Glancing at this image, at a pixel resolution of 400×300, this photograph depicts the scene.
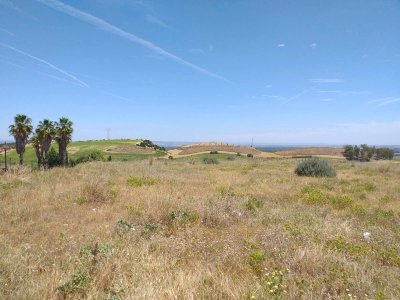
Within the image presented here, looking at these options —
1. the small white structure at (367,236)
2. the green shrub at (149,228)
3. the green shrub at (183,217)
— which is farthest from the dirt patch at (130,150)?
the small white structure at (367,236)

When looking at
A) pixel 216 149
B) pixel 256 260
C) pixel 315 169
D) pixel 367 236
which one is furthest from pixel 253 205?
pixel 216 149

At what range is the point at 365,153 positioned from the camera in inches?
3253

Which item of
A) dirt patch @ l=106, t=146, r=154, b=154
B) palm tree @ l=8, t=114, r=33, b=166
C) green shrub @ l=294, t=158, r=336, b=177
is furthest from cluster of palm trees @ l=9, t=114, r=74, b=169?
dirt patch @ l=106, t=146, r=154, b=154

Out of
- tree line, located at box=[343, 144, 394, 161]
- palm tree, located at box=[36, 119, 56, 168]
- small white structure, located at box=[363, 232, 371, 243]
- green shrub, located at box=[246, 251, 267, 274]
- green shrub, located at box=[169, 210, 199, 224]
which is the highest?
palm tree, located at box=[36, 119, 56, 168]

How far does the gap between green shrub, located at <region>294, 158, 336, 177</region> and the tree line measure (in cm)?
6169

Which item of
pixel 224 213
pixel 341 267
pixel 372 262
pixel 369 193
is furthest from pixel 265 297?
pixel 369 193

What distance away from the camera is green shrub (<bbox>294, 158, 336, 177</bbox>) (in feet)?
78.0

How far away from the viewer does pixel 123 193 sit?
12000 mm

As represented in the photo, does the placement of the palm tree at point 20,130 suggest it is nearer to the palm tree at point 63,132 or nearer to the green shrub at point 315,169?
the palm tree at point 63,132

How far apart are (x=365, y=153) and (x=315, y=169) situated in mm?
68287

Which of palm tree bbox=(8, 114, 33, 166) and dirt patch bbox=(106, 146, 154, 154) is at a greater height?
palm tree bbox=(8, 114, 33, 166)

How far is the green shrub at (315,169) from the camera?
23.8 metres

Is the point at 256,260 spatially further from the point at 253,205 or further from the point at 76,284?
the point at 253,205

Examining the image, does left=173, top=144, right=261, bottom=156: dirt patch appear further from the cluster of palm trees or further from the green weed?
the green weed
